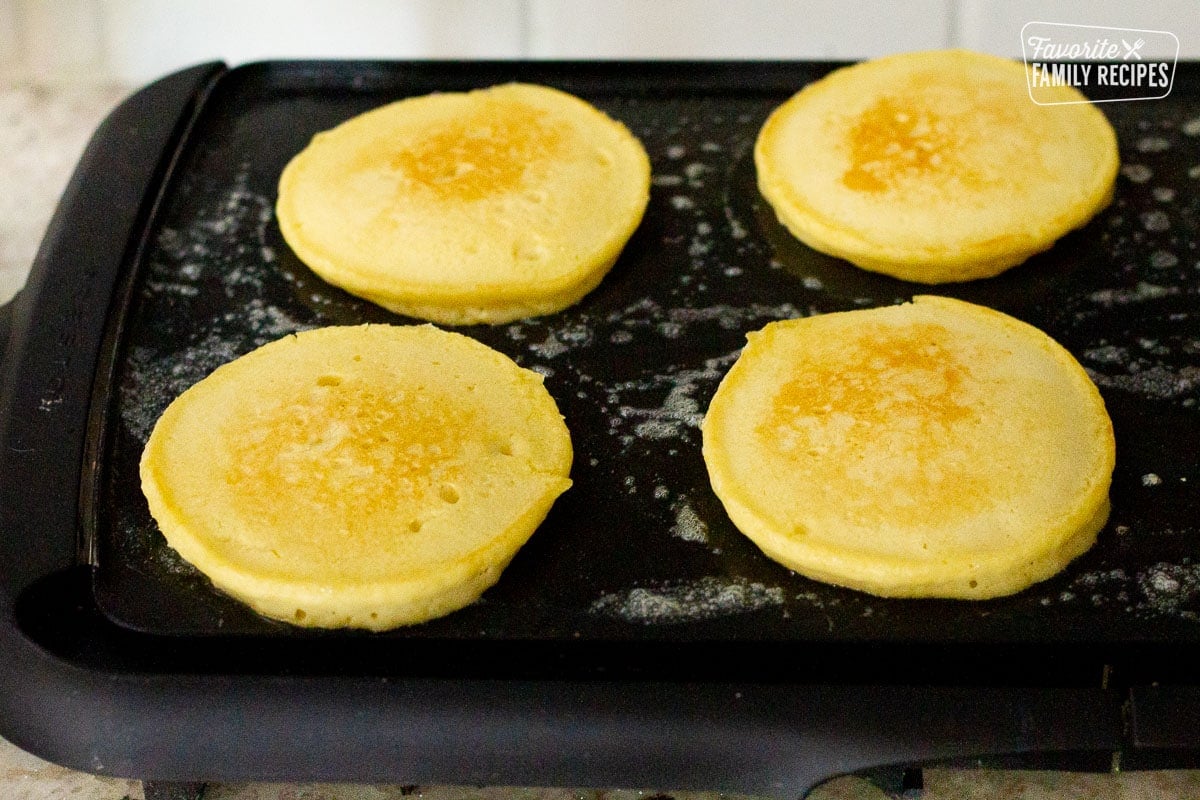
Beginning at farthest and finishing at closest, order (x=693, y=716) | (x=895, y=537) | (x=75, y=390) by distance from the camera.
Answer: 1. (x=75, y=390)
2. (x=895, y=537)
3. (x=693, y=716)

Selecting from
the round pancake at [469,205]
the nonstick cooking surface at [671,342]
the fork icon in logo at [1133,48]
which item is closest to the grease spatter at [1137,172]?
the nonstick cooking surface at [671,342]

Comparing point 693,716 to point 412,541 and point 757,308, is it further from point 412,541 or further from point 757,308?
point 757,308

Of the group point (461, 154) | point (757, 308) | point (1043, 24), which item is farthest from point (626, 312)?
point (1043, 24)

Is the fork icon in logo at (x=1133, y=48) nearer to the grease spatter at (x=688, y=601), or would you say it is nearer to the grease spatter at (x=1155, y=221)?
the grease spatter at (x=1155, y=221)

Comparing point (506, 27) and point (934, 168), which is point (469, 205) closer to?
point (934, 168)

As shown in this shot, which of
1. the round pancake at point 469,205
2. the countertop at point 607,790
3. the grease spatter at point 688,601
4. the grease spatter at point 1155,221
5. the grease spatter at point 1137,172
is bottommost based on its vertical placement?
the countertop at point 607,790

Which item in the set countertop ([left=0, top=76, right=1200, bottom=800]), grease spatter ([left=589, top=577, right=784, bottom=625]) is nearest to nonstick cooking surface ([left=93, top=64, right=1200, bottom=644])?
grease spatter ([left=589, top=577, right=784, bottom=625])

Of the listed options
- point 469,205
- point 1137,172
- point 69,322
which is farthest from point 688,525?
point 1137,172
